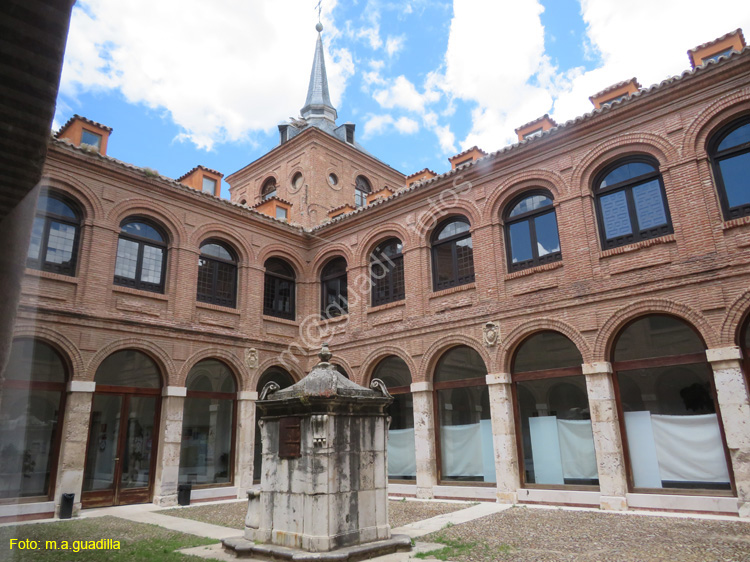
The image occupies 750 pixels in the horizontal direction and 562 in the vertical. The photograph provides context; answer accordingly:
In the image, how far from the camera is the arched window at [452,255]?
14406 millimetres

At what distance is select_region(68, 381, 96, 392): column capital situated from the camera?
1212cm

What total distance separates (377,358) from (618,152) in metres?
8.35

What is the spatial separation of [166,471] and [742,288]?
13.4 meters

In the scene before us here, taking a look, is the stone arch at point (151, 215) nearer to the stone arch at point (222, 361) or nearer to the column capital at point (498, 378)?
the stone arch at point (222, 361)

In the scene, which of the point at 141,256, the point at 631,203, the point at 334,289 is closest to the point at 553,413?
the point at 631,203

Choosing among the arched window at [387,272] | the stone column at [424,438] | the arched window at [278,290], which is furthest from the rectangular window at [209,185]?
the stone column at [424,438]

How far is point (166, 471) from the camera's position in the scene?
43.5ft

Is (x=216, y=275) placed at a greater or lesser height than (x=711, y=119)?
lesser

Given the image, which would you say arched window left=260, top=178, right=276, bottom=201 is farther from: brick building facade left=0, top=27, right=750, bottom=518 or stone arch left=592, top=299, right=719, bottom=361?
stone arch left=592, top=299, right=719, bottom=361

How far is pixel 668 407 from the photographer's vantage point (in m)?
10.6

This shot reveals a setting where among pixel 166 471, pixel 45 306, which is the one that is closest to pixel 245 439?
pixel 166 471

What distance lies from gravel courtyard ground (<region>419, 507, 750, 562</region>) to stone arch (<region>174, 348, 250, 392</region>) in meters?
8.30

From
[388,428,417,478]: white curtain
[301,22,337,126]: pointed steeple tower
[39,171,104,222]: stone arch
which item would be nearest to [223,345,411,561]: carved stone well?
[388,428,417,478]: white curtain

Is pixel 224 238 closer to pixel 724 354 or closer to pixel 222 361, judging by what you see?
pixel 222 361
